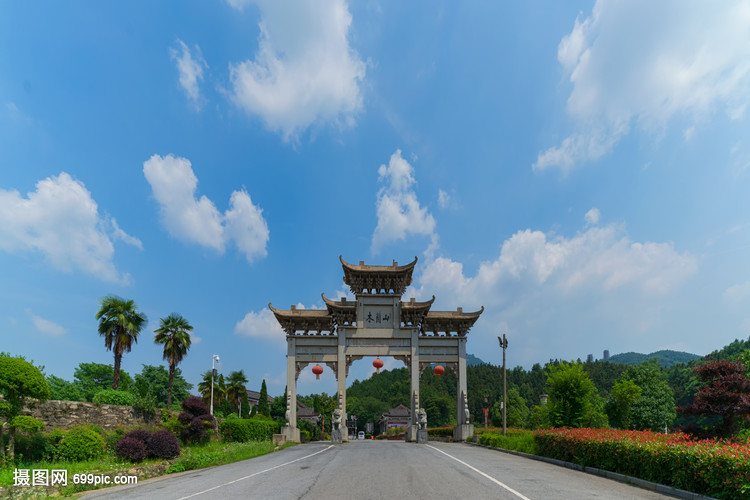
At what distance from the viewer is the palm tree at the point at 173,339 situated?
35.7m

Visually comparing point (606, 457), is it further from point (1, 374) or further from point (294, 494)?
point (1, 374)

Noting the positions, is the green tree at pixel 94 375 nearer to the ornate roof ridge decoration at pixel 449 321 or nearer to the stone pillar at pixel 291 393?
the stone pillar at pixel 291 393

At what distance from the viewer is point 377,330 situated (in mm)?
34312

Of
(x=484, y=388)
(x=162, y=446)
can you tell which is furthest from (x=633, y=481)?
(x=484, y=388)

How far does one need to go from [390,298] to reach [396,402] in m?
71.7

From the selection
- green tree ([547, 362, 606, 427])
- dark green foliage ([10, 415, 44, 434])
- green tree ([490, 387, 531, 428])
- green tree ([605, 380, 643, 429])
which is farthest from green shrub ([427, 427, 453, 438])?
dark green foliage ([10, 415, 44, 434])

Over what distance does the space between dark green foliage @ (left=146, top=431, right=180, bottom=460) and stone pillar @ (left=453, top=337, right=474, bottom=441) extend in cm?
2060

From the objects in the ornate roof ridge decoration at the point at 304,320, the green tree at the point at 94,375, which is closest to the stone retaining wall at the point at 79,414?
the ornate roof ridge decoration at the point at 304,320

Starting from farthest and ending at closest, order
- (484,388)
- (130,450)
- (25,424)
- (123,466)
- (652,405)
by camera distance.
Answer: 1. (484,388)
2. (652,405)
3. (130,450)
4. (25,424)
5. (123,466)

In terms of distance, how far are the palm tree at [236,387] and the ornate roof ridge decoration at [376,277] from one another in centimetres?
2298

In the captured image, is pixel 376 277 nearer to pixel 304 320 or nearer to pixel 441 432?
pixel 304 320

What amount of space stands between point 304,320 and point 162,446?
58.0 ft

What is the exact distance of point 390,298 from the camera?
3494 cm

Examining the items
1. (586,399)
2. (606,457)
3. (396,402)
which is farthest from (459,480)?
(396,402)
